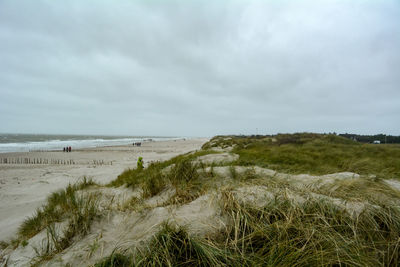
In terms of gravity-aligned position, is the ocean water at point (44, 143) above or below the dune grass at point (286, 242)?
below

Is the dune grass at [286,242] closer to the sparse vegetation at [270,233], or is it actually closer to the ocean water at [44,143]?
the sparse vegetation at [270,233]

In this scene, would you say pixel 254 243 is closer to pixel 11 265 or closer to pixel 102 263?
pixel 102 263

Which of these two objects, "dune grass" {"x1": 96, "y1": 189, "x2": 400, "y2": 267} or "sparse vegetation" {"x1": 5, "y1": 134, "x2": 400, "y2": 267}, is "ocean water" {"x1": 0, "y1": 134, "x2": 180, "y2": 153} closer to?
"sparse vegetation" {"x1": 5, "y1": 134, "x2": 400, "y2": 267}

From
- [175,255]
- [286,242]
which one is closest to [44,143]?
[175,255]

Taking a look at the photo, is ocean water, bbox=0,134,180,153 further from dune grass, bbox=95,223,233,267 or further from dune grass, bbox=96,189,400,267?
dune grass, bbox=96,189,400,267

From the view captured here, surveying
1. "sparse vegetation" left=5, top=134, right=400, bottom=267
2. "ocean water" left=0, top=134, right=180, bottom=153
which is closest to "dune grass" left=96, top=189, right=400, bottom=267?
"sparse vegetation" left=5, top=134, right=400, bottom=267

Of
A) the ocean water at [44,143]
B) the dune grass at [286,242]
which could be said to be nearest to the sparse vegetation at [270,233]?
the dune grass at [286,242]

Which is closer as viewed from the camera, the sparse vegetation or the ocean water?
the sparse vegetation

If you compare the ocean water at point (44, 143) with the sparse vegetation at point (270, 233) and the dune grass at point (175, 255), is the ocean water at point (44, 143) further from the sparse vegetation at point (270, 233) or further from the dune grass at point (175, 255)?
the dune grass at point (175, 255)

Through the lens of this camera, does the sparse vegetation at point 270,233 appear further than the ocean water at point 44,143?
No

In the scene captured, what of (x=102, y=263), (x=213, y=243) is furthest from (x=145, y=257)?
(x=213, y=243)

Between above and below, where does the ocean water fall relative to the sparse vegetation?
below

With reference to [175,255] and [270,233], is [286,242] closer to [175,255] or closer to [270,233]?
[270,233]

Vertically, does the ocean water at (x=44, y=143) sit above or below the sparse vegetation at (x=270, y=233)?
below
